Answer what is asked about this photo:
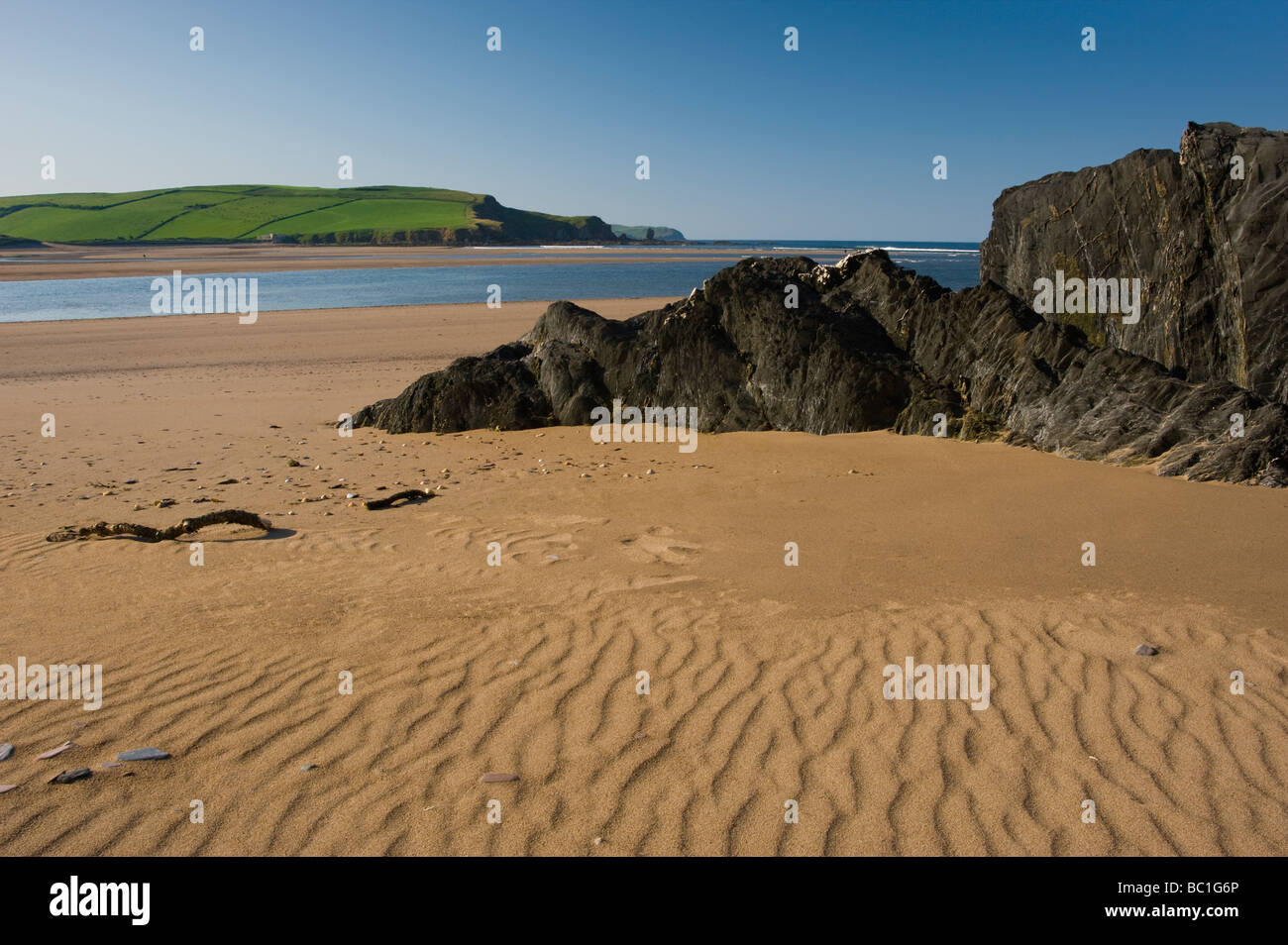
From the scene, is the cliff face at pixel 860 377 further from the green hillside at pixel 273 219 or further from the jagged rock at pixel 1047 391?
the green hillside at pixel 273 219

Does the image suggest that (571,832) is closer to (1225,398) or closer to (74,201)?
(1225,398)

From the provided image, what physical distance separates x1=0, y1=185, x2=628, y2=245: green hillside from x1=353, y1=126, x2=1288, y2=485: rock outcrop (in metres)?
113

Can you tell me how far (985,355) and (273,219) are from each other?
466 ft

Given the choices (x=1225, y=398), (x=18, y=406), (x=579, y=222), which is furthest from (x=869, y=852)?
(x=579, y=222)

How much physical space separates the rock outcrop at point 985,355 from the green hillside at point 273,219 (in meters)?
113

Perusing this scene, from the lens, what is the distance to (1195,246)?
9633 millimetres

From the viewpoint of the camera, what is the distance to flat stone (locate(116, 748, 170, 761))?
4.19 meters

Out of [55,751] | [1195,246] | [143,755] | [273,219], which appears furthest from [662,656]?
[273,219]

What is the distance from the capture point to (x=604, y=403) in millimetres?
12320

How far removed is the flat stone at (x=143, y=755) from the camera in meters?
4.19

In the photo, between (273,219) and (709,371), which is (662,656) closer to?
(709,371)

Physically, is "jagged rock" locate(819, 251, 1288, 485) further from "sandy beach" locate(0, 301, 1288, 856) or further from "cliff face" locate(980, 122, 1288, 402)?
"cliff face" locate(980, 122, 1288, 402)

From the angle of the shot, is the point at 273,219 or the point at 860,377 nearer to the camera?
the point at 860,377

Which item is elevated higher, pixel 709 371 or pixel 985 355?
pixel 985 355
